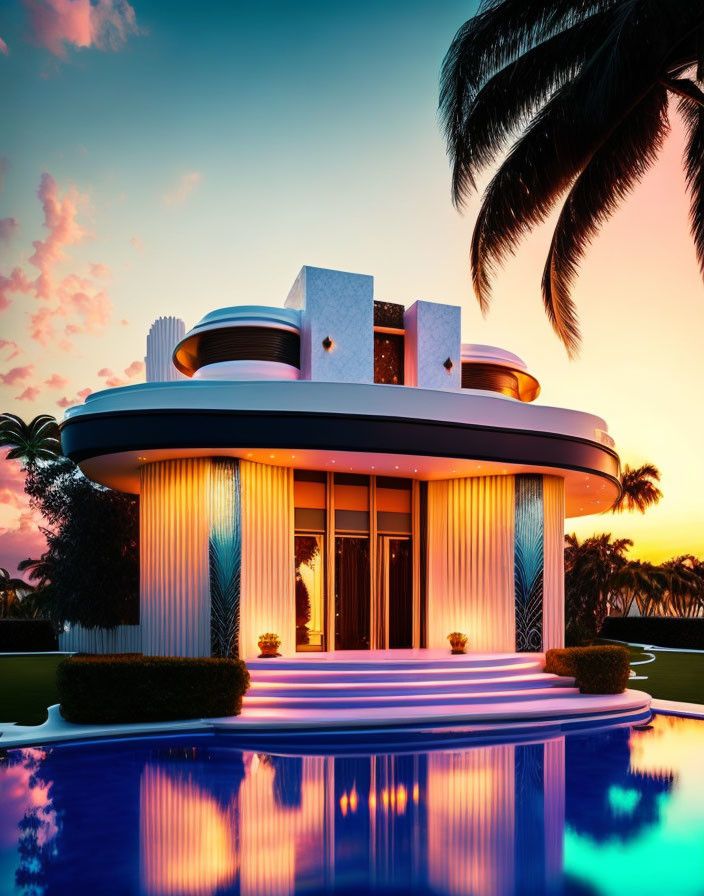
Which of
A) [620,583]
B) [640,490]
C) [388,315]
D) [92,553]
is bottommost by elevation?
[620,583]

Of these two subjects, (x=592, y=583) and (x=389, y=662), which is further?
(x=592, y=583)

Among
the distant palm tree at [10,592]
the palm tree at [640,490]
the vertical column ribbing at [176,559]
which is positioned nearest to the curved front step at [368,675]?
the vertical column ribbing at [176,559]

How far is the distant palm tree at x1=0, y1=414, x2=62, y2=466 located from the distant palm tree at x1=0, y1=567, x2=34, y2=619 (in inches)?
336

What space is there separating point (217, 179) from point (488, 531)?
10.8 metres

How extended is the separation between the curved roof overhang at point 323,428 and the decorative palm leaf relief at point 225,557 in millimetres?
513

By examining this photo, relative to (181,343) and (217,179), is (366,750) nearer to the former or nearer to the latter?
(181,343)

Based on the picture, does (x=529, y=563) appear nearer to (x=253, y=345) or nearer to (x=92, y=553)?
(x=253, y=345)

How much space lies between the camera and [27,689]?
17672 mm

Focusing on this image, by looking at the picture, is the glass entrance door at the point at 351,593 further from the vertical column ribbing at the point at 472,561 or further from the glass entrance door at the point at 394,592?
the vertical column ribbing at the point at 472,561

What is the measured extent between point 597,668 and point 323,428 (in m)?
6.80

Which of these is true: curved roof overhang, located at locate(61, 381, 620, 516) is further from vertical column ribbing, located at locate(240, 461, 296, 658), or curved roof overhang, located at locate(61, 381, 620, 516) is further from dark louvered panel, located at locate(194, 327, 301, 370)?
dark louvered panel, located at locate(194, 327, 301, 370)

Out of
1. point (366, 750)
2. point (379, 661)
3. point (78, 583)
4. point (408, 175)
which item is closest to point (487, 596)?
point (379, 661)

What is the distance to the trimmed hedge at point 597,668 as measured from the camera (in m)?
15.1

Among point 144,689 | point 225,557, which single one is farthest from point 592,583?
point 144,689
